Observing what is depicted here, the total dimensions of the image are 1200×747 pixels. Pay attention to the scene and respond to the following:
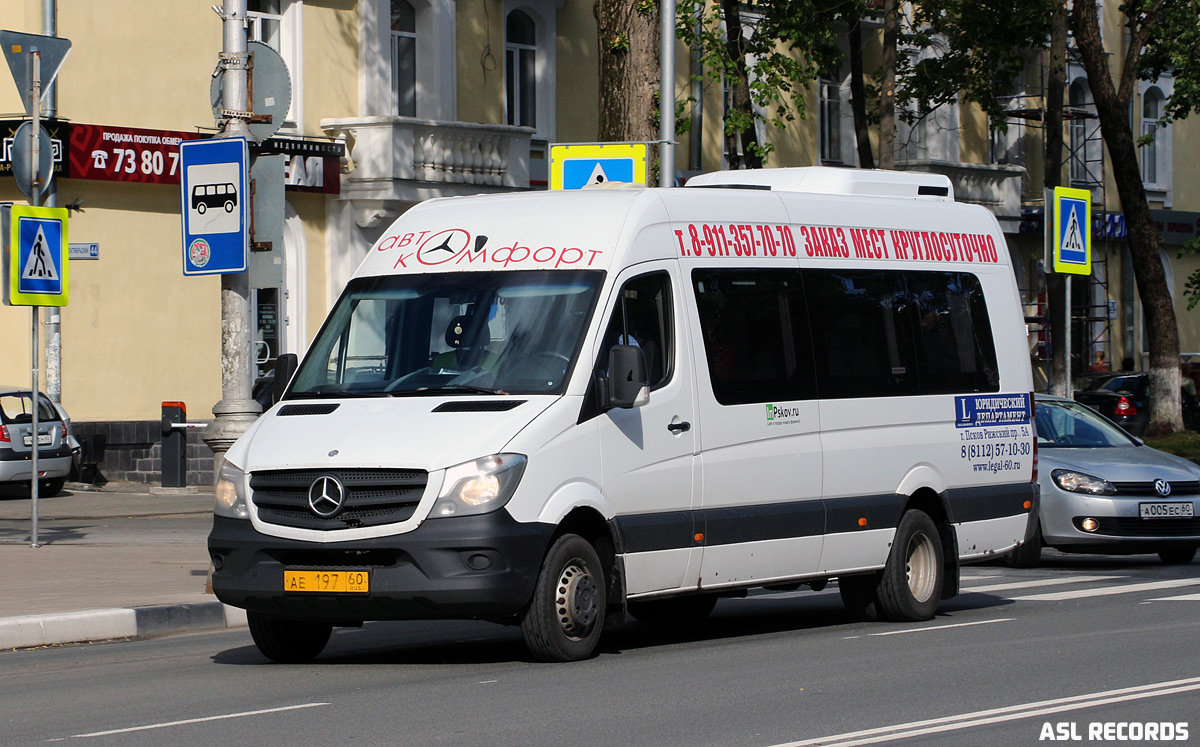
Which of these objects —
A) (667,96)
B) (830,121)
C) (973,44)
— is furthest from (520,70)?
(667,96)

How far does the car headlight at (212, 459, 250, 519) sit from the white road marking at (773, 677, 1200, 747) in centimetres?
381

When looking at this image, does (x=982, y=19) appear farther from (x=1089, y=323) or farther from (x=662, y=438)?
(x=662, y=438)

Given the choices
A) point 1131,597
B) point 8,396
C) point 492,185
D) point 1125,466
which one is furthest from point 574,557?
point 492,185

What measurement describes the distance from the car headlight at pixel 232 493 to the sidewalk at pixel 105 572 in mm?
2290

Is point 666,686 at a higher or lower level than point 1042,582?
higher

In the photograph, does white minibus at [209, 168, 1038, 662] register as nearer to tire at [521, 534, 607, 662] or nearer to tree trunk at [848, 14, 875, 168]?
tire at [521, 534, 607, 662]

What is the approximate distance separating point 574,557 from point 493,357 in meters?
1.19

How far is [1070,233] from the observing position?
2184cm

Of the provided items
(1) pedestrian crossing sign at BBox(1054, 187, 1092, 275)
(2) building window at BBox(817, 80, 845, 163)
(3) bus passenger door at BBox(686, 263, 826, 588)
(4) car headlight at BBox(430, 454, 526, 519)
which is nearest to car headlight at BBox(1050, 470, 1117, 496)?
(1) pedestrian crossing sign at BBox(1054, 187, 1092, 275)

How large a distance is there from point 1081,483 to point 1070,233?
591 cm

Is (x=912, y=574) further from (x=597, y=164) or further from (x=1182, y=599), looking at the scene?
(x=597, y=164)

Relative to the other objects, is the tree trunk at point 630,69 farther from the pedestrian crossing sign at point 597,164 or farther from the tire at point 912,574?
the tire at point 912,574

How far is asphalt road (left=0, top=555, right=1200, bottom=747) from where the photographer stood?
25.7 ft
